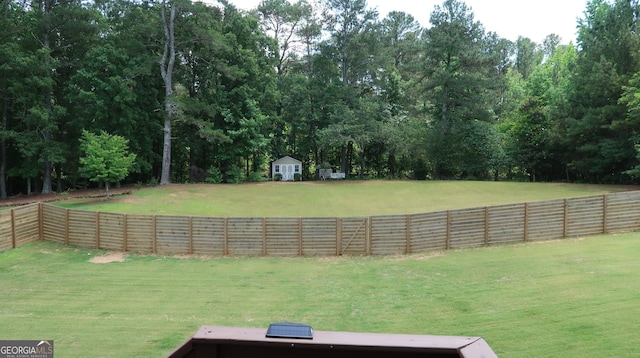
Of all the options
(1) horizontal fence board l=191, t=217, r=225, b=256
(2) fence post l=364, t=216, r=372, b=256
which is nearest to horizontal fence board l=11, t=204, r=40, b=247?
(1) horizontal fence board l=191, t=217, r=225, b=256

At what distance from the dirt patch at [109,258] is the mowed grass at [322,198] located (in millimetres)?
7032

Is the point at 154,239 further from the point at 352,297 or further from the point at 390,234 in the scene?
the point at 352,297

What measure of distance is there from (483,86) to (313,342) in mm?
44572

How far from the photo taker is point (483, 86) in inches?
1634

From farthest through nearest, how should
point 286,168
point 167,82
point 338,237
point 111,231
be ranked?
point 286,168, point 167,82, point 111,231, point 338,237

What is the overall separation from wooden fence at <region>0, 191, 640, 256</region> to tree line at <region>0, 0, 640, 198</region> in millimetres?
15125

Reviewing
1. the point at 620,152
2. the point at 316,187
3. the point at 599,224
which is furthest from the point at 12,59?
the point at 620,152

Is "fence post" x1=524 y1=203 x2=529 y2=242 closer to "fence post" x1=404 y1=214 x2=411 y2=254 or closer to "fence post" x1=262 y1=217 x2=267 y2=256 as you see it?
"fence post" x1=404 y1=214 x2=411 y2=254

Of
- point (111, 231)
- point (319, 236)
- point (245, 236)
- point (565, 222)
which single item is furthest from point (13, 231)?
point (565, 222)

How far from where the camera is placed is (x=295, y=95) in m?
46.8

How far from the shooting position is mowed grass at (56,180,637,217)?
2455 centimetres

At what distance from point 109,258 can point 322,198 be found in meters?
18.1

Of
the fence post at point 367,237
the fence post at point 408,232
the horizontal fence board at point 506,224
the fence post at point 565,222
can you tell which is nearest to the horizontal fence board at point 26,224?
the fence post at point 367,237

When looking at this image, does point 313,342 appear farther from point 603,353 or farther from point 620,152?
point 620,152
